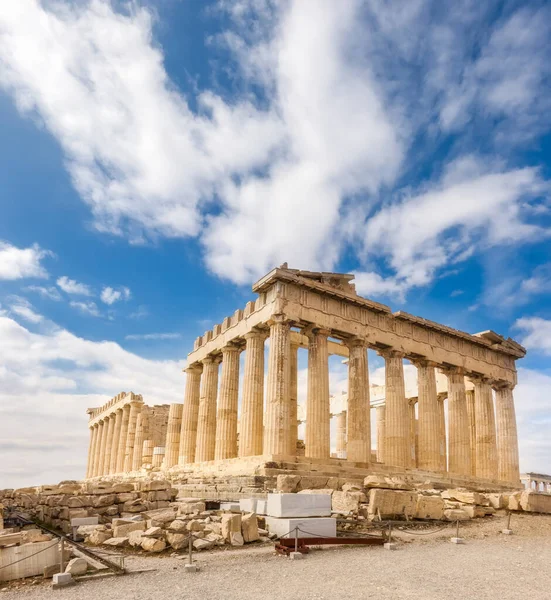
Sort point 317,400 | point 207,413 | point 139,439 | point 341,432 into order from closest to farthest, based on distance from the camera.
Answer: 1. point 317,400
2. point 207,413
3. point 341,432
4. point 139,439

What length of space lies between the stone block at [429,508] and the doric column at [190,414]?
54.3 ft

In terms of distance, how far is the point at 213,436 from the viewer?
28.2 m

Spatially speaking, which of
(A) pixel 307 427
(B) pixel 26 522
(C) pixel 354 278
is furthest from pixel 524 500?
(B) pixel 26 522

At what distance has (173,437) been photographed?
31844 millimetres

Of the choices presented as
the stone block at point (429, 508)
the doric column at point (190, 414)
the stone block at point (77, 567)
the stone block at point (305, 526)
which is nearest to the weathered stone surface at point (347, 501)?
the stone block at point (429, 508)

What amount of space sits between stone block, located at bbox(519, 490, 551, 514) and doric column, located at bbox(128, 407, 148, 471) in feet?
90.9

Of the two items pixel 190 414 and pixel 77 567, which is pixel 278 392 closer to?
pixel 190 414

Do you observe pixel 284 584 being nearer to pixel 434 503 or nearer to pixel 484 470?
pixel 434 503

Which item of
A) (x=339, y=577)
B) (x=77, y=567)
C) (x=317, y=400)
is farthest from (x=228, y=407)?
(x=339, y=577)

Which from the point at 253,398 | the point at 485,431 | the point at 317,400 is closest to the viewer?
the point at 317,400

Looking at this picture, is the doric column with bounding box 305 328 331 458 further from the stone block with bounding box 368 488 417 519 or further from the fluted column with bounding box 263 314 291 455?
the stone block with bounding box 368 488 417 519

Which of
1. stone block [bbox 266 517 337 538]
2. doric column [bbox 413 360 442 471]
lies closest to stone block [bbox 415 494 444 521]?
stone block [bbox 266 517 337 538]

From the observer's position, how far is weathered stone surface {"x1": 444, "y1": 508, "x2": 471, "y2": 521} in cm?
1530

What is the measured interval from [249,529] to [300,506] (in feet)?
4.06
